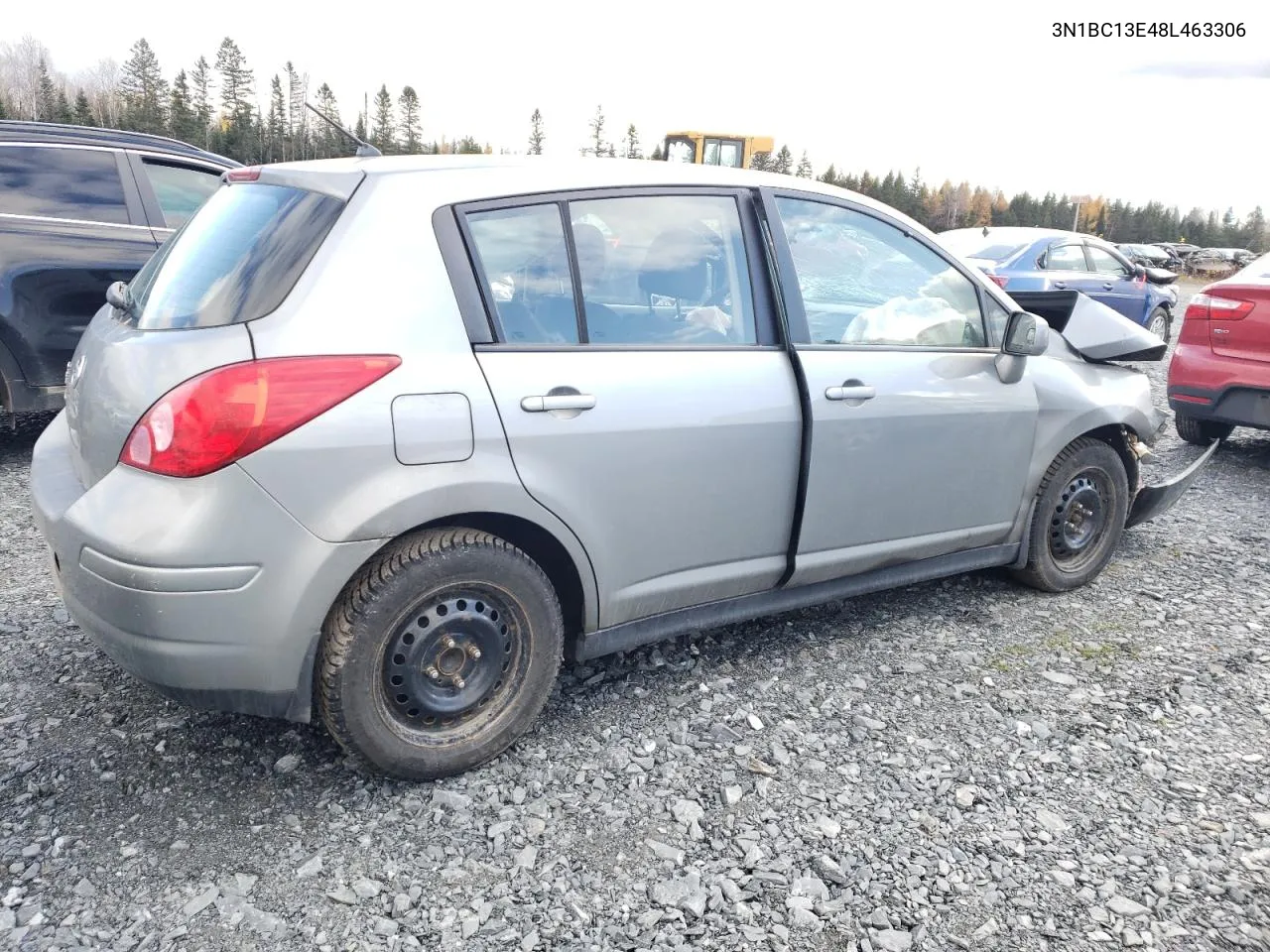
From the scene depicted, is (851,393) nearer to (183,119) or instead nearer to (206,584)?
(206,584)

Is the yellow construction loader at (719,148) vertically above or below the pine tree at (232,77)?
below

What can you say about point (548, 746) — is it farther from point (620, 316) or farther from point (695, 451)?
point (620, 316)

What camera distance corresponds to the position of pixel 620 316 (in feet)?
9.59

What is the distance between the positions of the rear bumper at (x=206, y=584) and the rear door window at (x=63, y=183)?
4.00 m

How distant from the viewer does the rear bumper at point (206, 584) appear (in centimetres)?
230

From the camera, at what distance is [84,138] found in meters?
5.98

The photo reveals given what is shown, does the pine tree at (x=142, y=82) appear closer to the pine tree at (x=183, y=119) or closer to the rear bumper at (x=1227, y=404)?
the pine tree at (x=183, y=119)

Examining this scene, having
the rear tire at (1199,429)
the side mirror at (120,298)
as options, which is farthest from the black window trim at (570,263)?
the rear tire at (1199,429)

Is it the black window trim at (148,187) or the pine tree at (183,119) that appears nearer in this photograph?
the black window trim at (148,187)

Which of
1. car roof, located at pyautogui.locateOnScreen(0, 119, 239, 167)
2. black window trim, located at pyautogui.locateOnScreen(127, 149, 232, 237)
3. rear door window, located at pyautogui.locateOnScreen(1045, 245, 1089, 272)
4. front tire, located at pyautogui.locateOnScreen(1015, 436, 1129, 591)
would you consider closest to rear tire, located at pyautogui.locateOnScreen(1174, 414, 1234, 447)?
front tire, located at pyautogui.locateOnScreen(1015, 436, 1129, 591)

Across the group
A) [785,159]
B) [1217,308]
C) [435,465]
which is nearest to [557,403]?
[435,465]

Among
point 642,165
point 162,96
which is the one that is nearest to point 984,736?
point 642,165

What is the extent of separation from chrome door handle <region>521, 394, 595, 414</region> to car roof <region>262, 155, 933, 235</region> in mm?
601

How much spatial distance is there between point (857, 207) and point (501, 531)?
1836 millimetres
